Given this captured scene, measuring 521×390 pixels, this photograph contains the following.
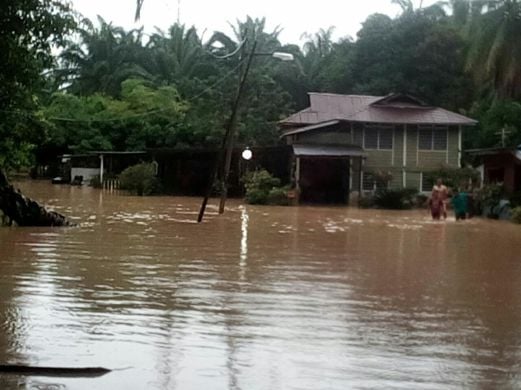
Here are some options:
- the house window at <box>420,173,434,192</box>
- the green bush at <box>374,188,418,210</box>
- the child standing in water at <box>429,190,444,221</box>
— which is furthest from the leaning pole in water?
the house window at <box>420,173,434,192</box>

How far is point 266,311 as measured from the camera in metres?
8.37

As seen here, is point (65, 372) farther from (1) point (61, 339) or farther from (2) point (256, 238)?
(2) point (256, 238)

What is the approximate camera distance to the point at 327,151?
121ft

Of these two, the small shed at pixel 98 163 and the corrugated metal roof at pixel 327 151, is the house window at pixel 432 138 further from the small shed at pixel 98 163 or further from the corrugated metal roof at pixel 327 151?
the small shed at pixel 98 163

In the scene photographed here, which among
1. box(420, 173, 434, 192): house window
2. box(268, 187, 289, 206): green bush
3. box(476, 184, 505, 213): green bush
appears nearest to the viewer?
box(476, 184, 505, 213): green bush

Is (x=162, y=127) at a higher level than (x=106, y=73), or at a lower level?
lower

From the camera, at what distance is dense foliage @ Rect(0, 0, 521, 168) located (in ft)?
111

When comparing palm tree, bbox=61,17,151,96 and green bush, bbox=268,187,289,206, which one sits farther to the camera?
palm tree, bbox=61,17,151,96

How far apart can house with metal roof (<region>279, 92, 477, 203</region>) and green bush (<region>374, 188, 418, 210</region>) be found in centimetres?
248

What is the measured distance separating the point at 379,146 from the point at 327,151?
339 cm

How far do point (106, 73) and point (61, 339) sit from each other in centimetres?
5188

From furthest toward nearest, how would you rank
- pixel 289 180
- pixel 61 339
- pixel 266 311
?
pixel 289 180, pixel 266 311, pixel 61 339

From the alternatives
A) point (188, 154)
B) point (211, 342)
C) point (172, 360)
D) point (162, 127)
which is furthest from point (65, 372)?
point (162, 127)

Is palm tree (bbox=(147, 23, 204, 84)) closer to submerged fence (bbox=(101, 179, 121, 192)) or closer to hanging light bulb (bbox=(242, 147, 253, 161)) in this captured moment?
submerged fence (bbox=(101, 179, 121, 192))
